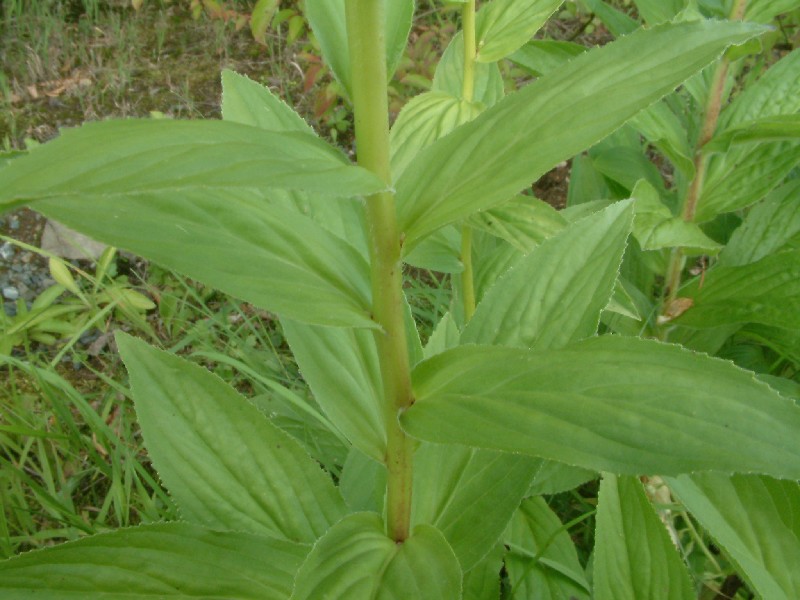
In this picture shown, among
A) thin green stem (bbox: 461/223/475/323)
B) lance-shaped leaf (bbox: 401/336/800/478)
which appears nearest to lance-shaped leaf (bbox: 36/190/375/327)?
lance-shaped leaf (bbox: 401/336/800/478)

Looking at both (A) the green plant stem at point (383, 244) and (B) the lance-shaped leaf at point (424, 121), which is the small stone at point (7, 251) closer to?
(B) the lance-shaped leaf at point (424, 121)

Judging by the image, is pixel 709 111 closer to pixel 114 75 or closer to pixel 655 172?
pixel 655 172

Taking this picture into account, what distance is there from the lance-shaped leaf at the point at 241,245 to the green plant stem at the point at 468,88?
69 centimetres

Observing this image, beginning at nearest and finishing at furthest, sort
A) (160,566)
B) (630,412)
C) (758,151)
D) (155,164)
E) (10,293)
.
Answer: (155,164), (630,412), (160,566), (758,151), (10,293)

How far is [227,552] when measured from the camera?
3.73 feet

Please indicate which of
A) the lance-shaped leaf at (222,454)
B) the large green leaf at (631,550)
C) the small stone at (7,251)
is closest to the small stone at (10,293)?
the small stone at (7,251)

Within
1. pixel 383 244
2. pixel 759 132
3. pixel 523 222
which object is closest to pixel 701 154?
pixel 759 132

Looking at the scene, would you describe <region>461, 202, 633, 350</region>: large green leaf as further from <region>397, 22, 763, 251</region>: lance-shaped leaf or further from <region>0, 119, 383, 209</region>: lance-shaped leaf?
<region>0, 119, 383, 209</region>: lance-shaped leaf

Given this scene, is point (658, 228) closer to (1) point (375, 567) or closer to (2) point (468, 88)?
(2) point (468, 88)

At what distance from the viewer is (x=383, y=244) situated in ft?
2.70

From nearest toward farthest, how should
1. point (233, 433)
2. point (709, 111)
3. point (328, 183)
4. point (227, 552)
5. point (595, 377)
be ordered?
point (328, 183), point (595, 377), point (227, 552), point (233, 433), point (709, 111)

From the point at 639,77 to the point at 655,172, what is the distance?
1459 mm

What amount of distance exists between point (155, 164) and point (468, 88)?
1144mm

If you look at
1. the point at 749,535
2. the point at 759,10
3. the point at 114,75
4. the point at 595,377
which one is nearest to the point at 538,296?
the point at 595,377
